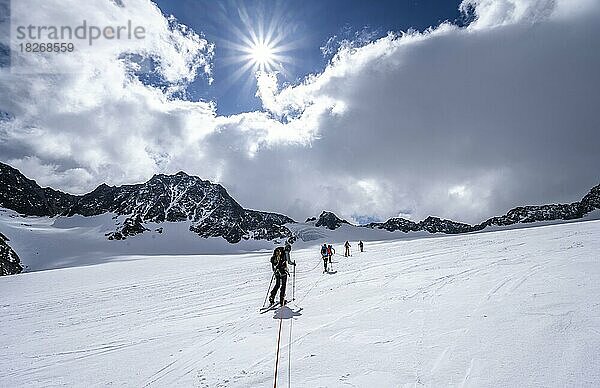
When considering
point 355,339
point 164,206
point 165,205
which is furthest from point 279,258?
point 165,205

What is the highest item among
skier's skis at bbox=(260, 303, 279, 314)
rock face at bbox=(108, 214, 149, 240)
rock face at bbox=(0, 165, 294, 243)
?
rock face at bbox=(0, 165, 294, 243)

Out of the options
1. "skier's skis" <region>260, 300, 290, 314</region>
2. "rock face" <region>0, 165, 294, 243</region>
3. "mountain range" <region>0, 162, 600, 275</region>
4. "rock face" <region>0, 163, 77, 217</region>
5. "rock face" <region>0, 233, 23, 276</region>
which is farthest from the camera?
"rock face" <region>0, 163, 77, 217</region>

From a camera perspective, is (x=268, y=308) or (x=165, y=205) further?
(x=165, y=205)

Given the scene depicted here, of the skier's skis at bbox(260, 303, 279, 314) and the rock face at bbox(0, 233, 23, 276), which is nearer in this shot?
the skier's skis at bbox(260, 303, 279, 314)

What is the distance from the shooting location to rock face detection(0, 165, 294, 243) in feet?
497

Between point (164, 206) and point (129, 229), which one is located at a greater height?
point (164, 206)

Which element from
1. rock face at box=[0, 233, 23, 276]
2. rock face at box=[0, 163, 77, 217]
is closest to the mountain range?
rock face at box=[0, 163, 77, 217]

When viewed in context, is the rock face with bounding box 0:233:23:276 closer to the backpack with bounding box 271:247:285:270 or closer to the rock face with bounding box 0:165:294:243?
the rock face with bounding box 0:165:294:243

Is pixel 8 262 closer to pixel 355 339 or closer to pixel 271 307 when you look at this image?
pixel 271 307

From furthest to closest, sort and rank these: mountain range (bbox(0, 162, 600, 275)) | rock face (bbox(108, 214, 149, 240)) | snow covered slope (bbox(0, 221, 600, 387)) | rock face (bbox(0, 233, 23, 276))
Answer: mountain range (bbox(0, 162, 600, 275))
rock face (bbox(108, 214, 149, 240))
rock face (bbox(0, 233, 23, 276))
snow covered slope (bbox(0, 221, 600, 387))

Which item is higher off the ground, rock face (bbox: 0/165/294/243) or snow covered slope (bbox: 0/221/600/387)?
rock face (bbox: 0/165/294/243)

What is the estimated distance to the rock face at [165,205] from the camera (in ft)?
497

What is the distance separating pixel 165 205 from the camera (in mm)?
161250

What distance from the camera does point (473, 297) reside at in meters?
8.05
